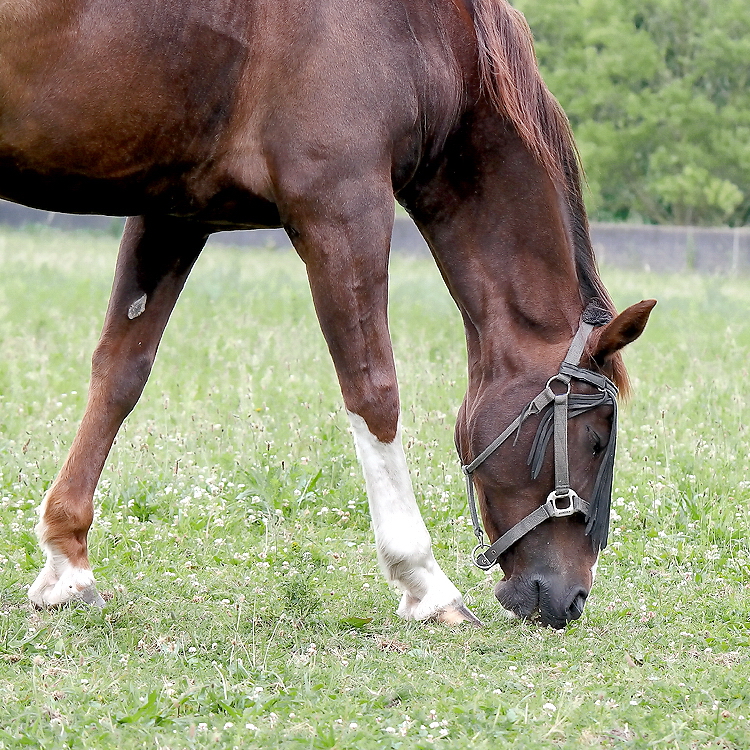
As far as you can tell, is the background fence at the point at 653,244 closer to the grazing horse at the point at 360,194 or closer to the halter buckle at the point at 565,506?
the grazing horse at the point at 360,194

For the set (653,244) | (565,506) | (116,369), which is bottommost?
(653,244)

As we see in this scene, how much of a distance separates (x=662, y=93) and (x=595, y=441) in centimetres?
2513

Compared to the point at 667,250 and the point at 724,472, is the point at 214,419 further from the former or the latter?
the point at 667,250

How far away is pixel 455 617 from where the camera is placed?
3459 mm

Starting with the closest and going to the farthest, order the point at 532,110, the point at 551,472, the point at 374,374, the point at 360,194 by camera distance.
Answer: the point at 360,194 → the point at 374,374 → the point at 551,472 → the point at 532,110

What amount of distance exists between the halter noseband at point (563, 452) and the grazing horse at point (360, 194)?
1 cm

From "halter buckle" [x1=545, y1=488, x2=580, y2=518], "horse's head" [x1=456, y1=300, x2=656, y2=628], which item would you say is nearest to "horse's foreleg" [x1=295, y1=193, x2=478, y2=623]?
"horse's head" [x1=456, y1=300, x2=656, y2=628]

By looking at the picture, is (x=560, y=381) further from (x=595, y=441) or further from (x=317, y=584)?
(x=317, y=584)

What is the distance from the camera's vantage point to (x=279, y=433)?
5.75 meters

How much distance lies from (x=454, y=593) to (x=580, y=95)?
86.7 ft

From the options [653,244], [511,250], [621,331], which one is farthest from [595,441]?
[653,244]

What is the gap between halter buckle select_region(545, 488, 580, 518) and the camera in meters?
3.46

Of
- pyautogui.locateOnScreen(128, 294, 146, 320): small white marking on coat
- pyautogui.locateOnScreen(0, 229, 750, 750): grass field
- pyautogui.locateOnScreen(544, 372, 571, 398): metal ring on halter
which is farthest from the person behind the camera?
pyautogui.locateOnScreen(128, 294, 146, 320): small white marking on coat

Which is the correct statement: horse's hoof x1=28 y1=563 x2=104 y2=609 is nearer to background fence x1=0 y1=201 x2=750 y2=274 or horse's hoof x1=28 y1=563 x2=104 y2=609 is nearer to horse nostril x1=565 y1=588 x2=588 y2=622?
horse nostril x1=565 y1=588 x2=588 y2=622
